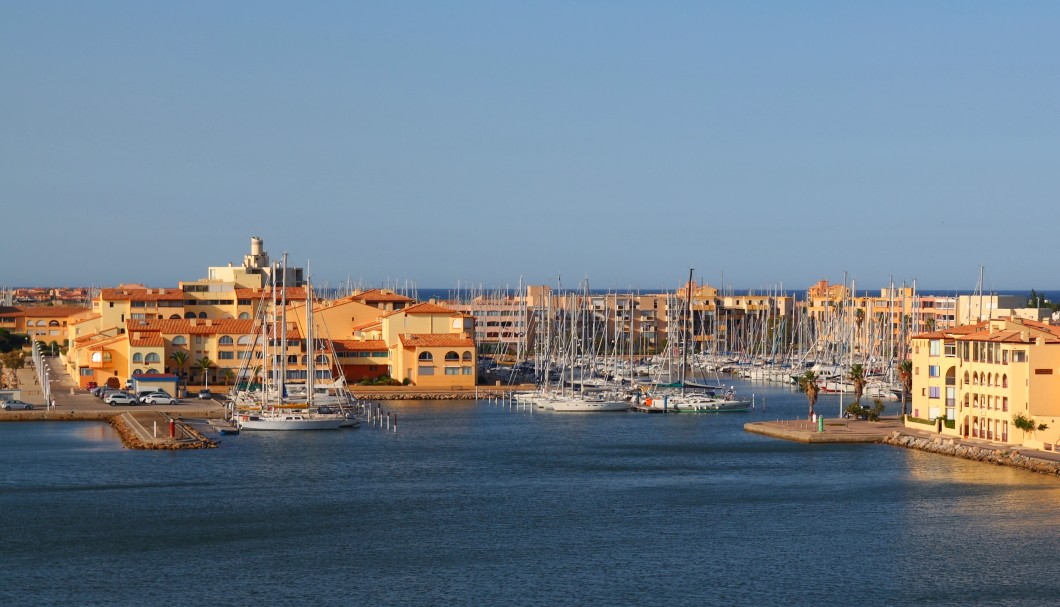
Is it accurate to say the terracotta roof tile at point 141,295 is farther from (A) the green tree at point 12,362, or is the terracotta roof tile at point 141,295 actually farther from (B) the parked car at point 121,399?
(B) the parked car at point 121,399

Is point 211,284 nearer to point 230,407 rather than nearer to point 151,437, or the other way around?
point 230,407

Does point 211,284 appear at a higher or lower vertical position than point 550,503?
higher

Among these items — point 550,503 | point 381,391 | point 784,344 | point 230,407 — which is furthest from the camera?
point 784,344

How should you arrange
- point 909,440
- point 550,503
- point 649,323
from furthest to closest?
point 649,323
point 909,440
point 550,503

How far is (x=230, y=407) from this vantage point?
64938mm

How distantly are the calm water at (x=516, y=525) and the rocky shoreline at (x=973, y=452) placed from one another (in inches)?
29.5

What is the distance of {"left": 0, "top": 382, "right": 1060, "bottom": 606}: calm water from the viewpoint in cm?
3089

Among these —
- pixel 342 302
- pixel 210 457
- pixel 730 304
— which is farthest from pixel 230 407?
pixel 730 304

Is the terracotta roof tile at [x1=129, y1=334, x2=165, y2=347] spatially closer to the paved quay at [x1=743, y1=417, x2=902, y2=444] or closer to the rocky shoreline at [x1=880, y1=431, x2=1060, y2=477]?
the paved quay at [x1=743, y1=417, x2=902, y2=444]

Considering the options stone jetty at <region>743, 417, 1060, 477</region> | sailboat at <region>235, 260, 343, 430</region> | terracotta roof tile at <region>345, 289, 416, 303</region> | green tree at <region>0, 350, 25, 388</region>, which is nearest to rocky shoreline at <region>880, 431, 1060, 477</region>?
stone jetty at <region>743, 417, 1060, 477</region>

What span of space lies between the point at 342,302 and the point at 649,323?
137ft

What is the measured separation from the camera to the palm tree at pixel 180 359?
76250 millimetres

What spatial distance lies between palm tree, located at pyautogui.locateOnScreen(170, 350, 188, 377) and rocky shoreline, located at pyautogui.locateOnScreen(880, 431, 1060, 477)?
3676cm

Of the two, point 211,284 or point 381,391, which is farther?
point 211,284
